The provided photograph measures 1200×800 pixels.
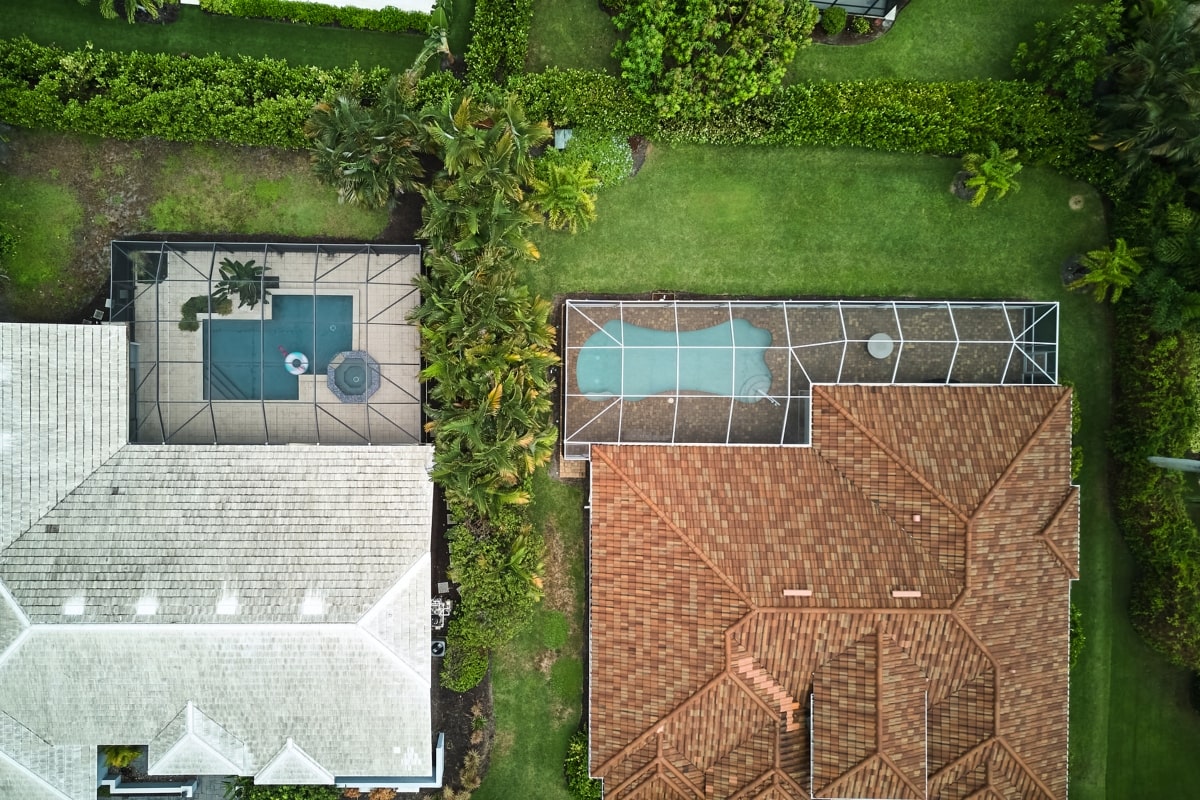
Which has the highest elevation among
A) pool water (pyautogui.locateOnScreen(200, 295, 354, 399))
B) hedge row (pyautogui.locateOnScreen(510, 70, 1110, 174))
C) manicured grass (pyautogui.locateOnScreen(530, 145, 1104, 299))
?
hedge row (pyautogui.locateOnScreen(510, 70, 1110, 174))

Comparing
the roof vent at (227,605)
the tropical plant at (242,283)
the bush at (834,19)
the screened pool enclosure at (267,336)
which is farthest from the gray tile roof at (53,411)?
the bush at (834,19)

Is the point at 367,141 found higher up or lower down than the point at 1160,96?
lower down

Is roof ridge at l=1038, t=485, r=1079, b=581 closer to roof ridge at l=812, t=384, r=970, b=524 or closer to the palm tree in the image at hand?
roof ridge at l=812, t=384, r=970, b=524

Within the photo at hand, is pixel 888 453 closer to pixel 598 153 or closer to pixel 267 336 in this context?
pixel 598 153

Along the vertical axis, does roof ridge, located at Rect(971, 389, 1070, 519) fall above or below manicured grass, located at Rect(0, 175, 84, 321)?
below

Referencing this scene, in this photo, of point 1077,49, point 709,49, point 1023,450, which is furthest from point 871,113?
point 1023,450

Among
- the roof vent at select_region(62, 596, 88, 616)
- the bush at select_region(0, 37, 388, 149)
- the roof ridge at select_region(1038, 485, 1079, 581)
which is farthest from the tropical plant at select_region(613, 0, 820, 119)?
the roof vent at select_region(62, 596, 88, 616)
